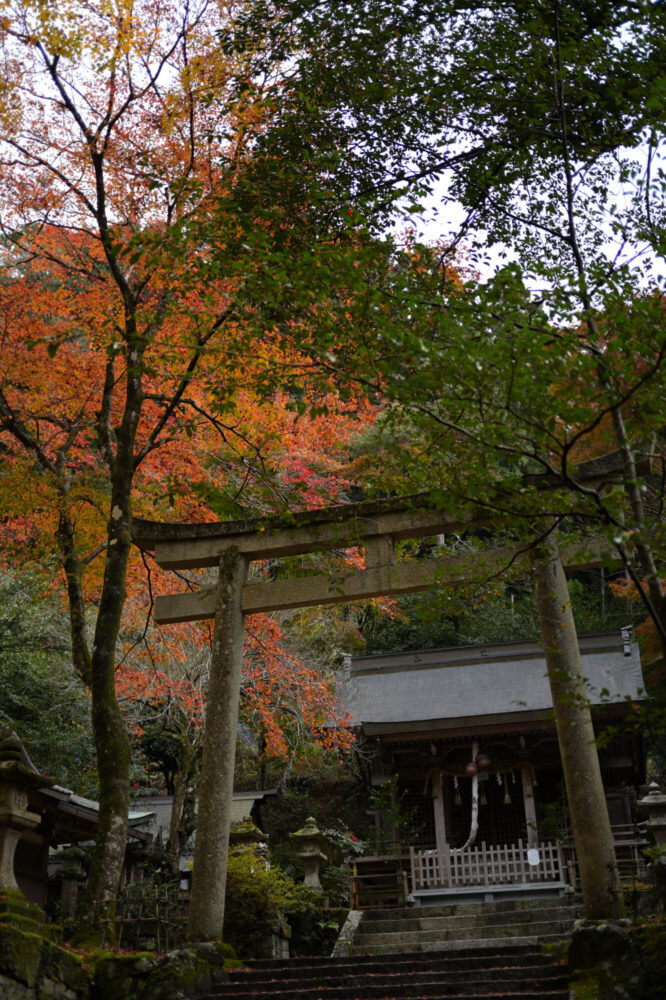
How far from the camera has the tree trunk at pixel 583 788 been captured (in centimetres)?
788

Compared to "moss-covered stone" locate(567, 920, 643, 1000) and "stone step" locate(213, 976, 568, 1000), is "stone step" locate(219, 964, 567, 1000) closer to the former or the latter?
"stone step" locate(213, 976, 568, 1000)

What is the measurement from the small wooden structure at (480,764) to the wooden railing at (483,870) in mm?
35

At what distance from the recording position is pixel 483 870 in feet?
46.4

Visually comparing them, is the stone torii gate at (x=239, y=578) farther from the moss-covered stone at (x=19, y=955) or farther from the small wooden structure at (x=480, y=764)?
the small wooden structure at (x=480, y=764)

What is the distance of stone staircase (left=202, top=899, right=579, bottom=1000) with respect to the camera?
7285mm

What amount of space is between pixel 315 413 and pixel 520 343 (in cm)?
219

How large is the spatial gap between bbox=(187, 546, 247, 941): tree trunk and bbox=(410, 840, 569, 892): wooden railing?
6.13 metres

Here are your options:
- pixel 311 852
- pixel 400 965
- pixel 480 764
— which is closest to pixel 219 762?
pixel 400 965

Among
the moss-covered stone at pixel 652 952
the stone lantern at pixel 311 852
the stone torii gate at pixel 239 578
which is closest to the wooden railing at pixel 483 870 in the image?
the stone lantern at pixel 311 852

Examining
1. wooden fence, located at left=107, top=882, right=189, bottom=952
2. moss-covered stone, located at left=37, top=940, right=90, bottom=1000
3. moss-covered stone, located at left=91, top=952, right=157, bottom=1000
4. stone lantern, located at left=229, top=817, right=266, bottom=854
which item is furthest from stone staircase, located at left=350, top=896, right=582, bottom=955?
moss-covered stone, located at left=37, top=940, right=90, bottom=1000

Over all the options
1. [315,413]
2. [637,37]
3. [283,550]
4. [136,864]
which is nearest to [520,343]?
[315,413]

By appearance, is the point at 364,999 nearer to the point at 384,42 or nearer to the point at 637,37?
the point at 637,37

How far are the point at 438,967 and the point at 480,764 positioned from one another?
30.3 feet

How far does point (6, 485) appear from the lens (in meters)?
11.2
